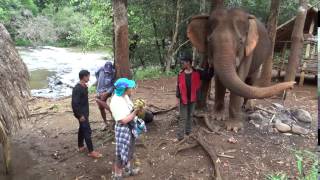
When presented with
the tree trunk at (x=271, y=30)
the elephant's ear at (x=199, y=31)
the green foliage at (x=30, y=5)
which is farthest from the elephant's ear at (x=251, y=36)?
the green foliage at (x=30, y=5)

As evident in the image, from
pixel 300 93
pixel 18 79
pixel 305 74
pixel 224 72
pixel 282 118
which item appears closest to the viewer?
pixel 224 72

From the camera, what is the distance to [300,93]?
1325 cm

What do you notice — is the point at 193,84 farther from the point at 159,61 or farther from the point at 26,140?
the point at 159,61

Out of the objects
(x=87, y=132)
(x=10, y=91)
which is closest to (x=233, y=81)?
(x=87, y=132)

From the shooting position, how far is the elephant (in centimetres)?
694

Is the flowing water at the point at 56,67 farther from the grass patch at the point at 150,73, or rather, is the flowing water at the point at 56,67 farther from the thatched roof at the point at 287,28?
the thatched roof at the point at 287,28

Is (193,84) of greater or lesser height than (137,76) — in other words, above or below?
above

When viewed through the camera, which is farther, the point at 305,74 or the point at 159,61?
the point at 159,61

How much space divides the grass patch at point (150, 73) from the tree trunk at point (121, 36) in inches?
328

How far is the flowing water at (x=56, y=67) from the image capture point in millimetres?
20125

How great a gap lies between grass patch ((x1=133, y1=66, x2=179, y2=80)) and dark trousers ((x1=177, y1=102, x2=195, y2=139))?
8.37 metres

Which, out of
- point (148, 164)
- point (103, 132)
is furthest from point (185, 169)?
point (103, 132)

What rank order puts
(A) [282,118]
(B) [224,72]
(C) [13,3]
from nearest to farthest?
(B) [224,72], (A) [282,118], (C) [13,3]

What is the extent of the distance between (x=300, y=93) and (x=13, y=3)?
28.1 m
